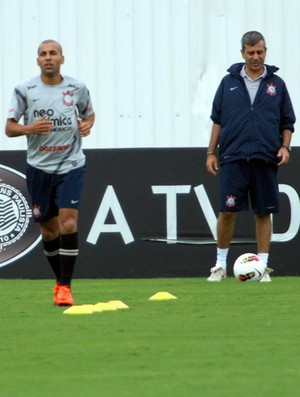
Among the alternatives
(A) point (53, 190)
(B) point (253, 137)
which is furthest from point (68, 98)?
(B) point (253, 137)

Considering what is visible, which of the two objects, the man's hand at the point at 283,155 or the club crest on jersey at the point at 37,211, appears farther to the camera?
the man's hand at the point at 283,155

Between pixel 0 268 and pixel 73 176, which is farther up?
pixel 73 176

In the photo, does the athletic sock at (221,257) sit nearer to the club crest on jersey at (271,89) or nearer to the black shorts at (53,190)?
the club crest on jersey at (271,89)

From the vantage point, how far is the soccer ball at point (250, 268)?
12.3m

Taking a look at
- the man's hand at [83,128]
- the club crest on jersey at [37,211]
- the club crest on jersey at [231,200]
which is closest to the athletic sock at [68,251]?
the club crest on jersey at [37,211]

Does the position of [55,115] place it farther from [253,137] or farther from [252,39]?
[253,137]

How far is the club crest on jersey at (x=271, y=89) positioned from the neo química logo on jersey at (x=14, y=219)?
8.94ft

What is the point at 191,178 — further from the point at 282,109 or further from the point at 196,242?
the point at 282,109

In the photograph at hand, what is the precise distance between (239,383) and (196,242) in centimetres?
788

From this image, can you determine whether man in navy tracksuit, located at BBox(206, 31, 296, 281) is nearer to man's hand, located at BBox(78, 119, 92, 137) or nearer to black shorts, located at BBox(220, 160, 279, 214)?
black shorts, located at BBox(220, 160, 279, 214)

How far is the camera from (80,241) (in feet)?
45.9

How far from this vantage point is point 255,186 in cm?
1255

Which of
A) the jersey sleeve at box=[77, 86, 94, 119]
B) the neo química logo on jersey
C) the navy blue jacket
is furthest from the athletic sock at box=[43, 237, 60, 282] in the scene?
the neo química logo on jersey

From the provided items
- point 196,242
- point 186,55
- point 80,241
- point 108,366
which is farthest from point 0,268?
point 108,366
